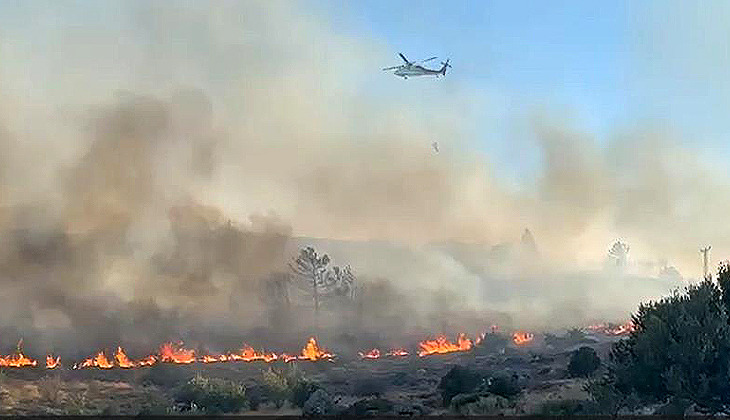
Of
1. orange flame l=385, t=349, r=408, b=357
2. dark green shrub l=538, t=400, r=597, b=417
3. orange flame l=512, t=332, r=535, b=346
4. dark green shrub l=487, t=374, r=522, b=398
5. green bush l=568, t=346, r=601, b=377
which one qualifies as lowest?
dark green shrub l=538, t=400, r=597, b=417

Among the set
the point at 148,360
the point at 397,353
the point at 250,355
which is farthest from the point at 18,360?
the point at 397,353

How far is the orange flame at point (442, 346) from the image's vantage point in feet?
247

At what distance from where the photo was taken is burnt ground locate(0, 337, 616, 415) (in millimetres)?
35656

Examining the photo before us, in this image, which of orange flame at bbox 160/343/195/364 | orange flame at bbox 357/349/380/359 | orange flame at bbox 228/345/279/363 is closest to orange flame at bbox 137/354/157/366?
orange flame at bbox 160/343/195/364

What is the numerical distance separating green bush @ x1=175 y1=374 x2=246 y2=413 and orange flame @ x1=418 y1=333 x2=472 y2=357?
119 feet

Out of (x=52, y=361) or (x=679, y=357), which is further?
(x=52, y=361)

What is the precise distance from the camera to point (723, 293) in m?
27.0

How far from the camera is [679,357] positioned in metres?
24.0

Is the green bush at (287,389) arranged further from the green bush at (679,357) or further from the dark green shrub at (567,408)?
the green bush at (679,357)

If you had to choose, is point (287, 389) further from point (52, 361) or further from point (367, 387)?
point (52, 361)

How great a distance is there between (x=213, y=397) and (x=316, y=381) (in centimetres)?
1094

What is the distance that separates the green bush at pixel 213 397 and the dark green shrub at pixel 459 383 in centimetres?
1030

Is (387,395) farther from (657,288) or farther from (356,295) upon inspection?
(657,288)

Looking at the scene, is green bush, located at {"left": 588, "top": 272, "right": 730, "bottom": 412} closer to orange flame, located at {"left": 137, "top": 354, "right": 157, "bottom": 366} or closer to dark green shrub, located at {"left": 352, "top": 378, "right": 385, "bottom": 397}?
dark green shrub, located at {"left": 352, "top": 378, "right": 385, "bottom": 397}
